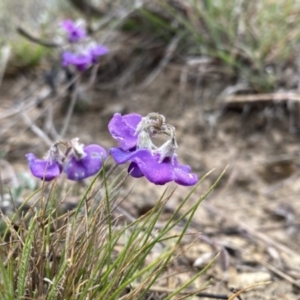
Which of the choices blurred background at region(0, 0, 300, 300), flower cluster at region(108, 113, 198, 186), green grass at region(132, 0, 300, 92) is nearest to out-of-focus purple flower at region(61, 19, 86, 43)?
blurred background at region(0, 0, 300, 300)

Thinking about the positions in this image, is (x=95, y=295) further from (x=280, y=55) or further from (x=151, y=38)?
(x=151, y=38)

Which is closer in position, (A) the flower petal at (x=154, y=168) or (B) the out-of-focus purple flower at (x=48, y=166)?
(A) the flower petal at (x=154, y=168)

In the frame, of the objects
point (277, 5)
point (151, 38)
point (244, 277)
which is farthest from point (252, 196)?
point (151, 38)

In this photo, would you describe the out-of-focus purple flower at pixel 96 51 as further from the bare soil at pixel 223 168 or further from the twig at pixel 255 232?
the twig at pixel 255 232

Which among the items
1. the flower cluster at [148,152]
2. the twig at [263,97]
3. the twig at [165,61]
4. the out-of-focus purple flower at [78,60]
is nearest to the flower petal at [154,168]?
the flower cluster at [148,152]

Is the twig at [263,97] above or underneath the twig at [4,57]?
underneath

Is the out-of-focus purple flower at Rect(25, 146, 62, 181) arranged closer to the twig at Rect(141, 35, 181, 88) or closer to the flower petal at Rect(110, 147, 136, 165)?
the flower petal at Rect(110, 147, 136, 165)

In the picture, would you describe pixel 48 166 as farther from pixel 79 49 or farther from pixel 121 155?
pixel 79 49
